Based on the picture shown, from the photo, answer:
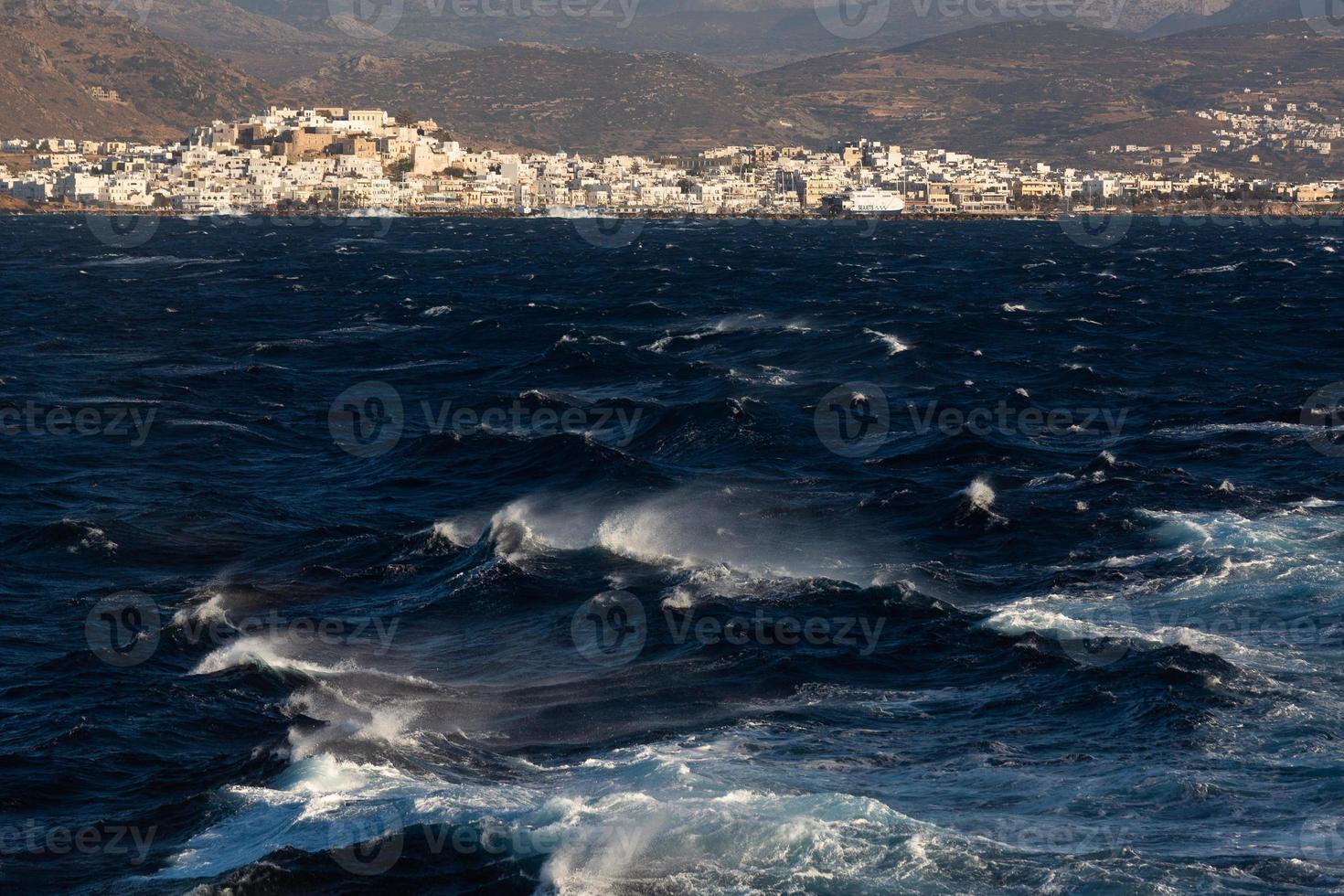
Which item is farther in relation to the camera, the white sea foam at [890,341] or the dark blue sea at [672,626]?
the white sea foam at [890,341]

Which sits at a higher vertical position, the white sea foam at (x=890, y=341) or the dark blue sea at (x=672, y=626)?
the white sea foam at (x=890, y=341)

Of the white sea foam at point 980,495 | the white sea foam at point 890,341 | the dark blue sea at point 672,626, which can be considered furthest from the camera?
the white sea foam at point 890,341

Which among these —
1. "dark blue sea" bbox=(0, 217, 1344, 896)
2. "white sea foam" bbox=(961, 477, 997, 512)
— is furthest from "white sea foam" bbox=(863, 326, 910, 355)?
"white sea foam" bbox=(961, 477, 997, 512)

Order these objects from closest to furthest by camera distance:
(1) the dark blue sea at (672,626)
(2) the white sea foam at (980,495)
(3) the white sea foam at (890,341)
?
(1) the dark blue sea at (672,626)
(2) the white sea foam at (980,495)
(3) the white sea foam at (890,341)

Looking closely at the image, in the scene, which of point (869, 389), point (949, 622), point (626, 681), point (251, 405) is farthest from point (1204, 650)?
point (251, 405)

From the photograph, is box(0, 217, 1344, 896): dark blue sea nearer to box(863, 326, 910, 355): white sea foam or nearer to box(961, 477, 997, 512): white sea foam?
box(961, 477, 997, 512): white sea foam

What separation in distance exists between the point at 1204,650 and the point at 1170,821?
8.07 m

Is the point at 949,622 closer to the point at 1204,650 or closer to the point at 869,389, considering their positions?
the point at 1204,650

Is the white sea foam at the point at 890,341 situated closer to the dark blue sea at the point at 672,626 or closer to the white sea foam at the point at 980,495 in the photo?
the dark blue sea at the point at 672,626

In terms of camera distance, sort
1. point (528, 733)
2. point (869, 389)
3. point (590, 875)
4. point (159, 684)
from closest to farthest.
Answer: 1. point (590, 875)
2. point (528, 733)
3. point (159, 684)
4. point (869, 389)

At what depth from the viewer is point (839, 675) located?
30203 millimetres

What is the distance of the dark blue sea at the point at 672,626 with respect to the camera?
2255 cm

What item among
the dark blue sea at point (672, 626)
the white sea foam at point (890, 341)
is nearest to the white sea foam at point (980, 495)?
the dark blue sea at point (672, 626)

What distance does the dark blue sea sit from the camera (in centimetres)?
2255
